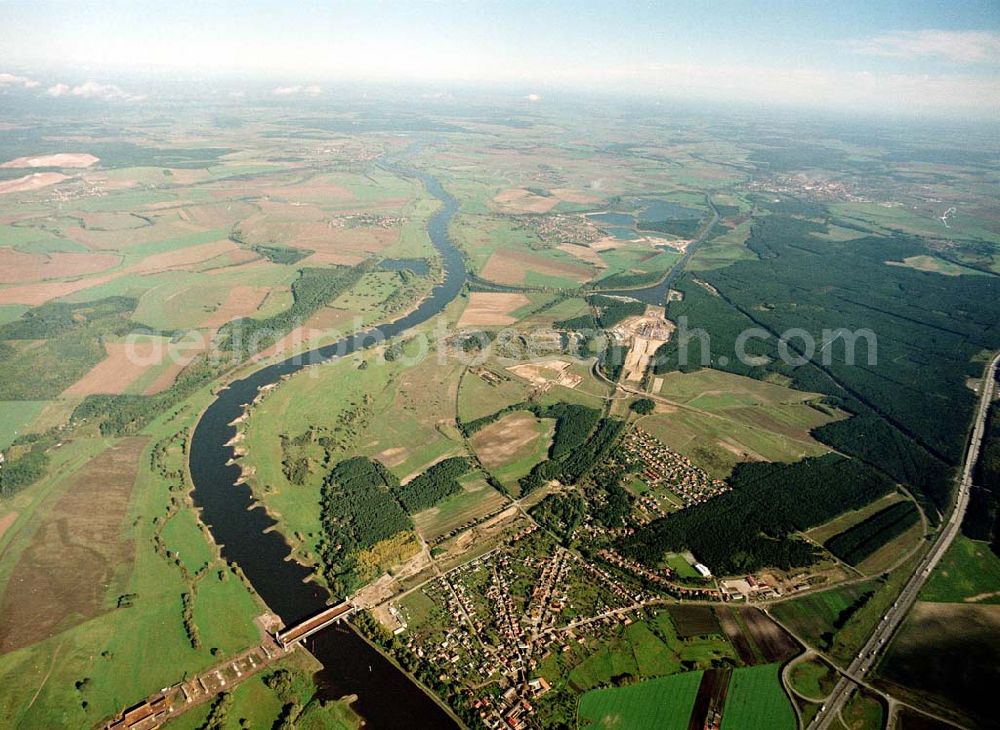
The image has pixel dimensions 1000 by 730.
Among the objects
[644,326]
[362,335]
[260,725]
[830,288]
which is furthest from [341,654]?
[830,288]

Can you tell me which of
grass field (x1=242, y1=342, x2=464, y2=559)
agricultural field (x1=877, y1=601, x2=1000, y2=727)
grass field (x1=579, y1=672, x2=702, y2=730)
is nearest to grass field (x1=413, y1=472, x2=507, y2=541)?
grass field (x1=242, y1=342, x2=464, y2=559)

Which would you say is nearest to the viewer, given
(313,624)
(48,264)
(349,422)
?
(313,624)

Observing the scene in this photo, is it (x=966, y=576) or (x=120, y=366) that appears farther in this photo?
(x=120, y=366)

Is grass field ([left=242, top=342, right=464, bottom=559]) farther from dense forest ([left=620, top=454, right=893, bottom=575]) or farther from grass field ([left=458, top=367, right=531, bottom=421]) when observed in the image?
dense forest ([left=620, top=454, right=893, bottom=575])

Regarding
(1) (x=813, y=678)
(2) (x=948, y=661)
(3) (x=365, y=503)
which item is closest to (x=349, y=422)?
(3) (x=365, y=503)

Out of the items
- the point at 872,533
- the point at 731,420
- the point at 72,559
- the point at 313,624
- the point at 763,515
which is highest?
the point at 872,533

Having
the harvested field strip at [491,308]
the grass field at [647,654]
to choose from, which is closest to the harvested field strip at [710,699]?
the grass field at [647,654]

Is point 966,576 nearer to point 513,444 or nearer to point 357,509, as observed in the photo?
point 513,444

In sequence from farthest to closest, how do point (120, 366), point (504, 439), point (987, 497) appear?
point (120, 366) → point (504, 439) → point (987, 497)

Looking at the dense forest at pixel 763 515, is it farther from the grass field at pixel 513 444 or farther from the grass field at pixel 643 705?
the grass field at pixel 513 444
